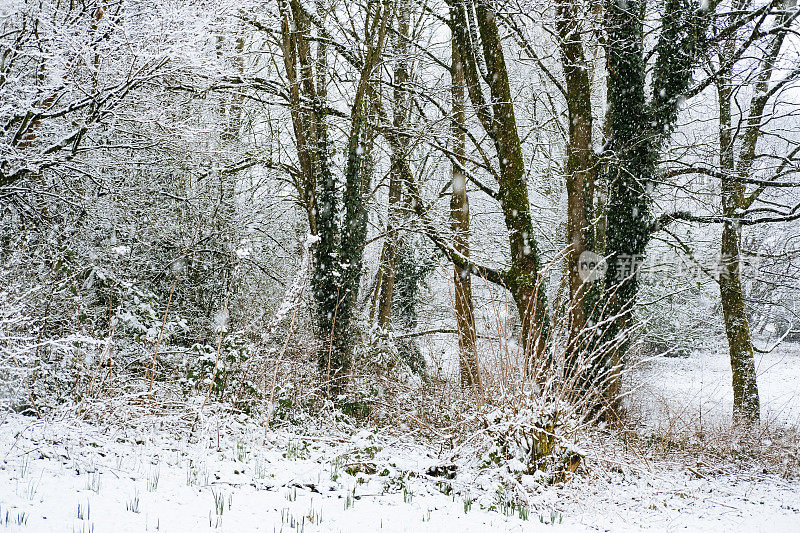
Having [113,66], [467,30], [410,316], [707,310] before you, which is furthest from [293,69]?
[707,310]

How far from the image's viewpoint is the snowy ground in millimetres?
2738

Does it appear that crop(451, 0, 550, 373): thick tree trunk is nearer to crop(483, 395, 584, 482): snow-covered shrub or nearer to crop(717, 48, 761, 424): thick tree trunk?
crop(483, 395, 584, 482): snow-covered shrub

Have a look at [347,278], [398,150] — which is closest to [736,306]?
[398,150]

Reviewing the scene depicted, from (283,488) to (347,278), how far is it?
14.9ft

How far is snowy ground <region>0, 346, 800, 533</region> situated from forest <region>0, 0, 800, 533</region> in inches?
1.1

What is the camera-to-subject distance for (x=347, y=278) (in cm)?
784

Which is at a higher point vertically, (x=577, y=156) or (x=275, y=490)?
(x=577, y=156)

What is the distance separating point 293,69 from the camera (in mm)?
8734

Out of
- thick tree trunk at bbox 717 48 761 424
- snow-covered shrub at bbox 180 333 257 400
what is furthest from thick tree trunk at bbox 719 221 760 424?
snow-covered shrub at bbox 180 333 257 400

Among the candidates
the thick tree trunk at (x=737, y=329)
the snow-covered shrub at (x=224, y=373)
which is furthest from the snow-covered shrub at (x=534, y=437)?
the thick tree trunk at (x=737, y=329)

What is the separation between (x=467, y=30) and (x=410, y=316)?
9.11 meters

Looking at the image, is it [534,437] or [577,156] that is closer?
[534,437]

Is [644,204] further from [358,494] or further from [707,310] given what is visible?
[707,310]

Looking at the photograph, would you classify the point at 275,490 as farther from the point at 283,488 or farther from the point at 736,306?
the point at 736,306
